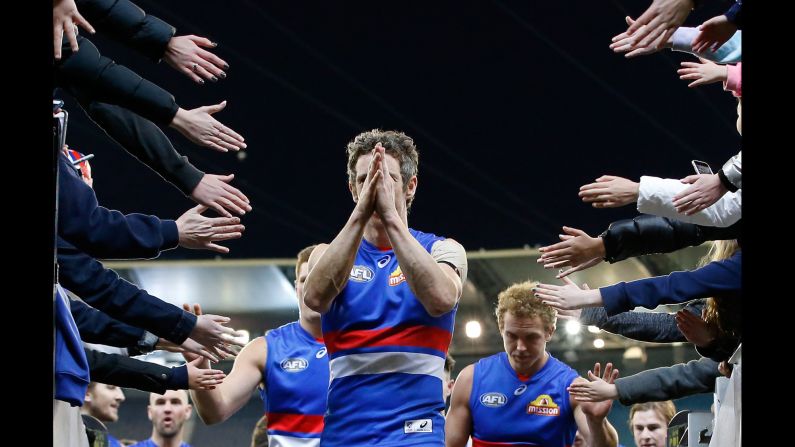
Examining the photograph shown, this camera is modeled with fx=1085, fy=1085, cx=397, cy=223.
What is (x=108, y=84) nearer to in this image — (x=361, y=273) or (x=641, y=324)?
(x=361, y=273)

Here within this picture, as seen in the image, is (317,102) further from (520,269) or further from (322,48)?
(520,269)

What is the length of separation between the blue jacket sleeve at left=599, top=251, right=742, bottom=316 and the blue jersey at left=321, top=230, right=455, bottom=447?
2.18 feet

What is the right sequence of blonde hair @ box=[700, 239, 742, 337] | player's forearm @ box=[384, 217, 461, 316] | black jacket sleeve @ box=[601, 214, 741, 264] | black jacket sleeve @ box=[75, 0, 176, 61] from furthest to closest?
black jacket sleeve @ box=[601, 214, 741, 264] → blonde hair @ box=[700, 239, 742, 337] → black jacket sleeve @ box=[75, 0, 176, 61] → player's forearm @ box=[384, 217, 461, 316]

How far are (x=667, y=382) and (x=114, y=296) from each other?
2362 mm

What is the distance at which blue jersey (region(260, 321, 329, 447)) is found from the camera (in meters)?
4.25

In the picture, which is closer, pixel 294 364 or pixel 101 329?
pixel 101 329

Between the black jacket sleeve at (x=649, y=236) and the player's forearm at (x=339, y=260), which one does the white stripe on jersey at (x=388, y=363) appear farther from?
the black jacket sleeve at (x=649, y=236)

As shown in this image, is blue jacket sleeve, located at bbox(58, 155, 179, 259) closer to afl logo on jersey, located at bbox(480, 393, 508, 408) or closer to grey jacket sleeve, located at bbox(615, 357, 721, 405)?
afl logo on jersey, located at bbox(480, 393, 508, 408)

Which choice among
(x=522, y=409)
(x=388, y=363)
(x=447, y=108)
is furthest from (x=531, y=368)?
(x=447, y=108)

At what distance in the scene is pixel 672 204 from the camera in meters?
3.40

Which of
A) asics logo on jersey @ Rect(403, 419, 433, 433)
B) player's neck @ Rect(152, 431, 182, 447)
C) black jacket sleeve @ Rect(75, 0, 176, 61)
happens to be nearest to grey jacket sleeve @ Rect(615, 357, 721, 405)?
asics logo on jersey @ Rect(403, 419, 433, 433)

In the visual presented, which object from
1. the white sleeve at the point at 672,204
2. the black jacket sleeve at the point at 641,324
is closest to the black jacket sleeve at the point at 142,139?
the white sleeve at the point at 672,204

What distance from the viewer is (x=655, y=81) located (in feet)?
35.3
